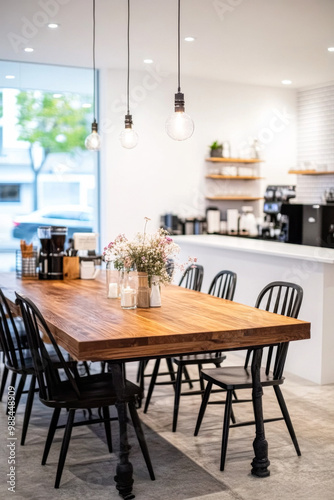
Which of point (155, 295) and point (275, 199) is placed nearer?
point (155, 295)

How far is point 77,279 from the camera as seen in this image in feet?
16.4

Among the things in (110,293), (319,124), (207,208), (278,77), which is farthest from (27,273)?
(319,124)

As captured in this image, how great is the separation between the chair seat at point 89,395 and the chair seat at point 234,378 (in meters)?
0.45

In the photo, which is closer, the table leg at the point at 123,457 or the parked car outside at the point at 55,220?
the table leg at the point at 123,457

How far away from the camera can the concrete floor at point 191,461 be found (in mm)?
2990

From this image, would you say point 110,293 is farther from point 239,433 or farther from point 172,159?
point 172,159

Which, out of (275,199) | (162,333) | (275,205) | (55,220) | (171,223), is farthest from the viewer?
(275,199)

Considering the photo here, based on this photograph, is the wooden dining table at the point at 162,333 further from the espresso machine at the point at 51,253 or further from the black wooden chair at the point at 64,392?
the espresso machine at the point at 51,253

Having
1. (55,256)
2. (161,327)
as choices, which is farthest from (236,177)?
(161,327)

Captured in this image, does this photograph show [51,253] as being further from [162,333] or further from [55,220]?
[55,220]

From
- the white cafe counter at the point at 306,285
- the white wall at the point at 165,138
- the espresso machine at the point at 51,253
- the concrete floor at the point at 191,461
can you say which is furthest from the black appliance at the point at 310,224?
the espresso machine at the point at 51,253

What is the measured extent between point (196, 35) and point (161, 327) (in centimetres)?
366

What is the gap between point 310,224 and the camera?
716cm

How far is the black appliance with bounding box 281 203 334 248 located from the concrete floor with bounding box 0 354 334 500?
2.99m
